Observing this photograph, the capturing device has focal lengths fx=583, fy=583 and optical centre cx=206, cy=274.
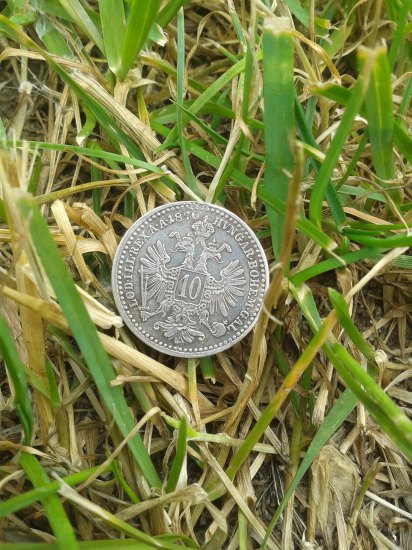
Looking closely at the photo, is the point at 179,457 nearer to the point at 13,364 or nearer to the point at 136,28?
the point at 13,364

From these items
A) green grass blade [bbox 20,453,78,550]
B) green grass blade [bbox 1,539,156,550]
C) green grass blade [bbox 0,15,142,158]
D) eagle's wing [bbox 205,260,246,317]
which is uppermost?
green grass blade [bbox 0,15,142,158]

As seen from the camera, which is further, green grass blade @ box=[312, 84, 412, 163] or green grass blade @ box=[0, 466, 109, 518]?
green grass blade @ box=[312, 84, 412, 163]

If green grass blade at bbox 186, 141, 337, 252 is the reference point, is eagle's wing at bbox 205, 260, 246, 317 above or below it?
below

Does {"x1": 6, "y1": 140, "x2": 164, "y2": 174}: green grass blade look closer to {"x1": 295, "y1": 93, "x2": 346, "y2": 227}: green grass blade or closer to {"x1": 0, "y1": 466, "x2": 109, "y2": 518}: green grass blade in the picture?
{"x1": 295, "y1": 93, "x2": 346, "y2": 227}: green grass blade

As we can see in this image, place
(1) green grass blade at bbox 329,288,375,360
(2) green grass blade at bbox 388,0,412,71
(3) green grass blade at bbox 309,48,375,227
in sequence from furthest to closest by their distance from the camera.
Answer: (2) green grass blade at bbox 388,0,412,71 → (1) green grass blade at bbox 329,288,375,360 → (3) green grass blade at bbox 309,48,375,227

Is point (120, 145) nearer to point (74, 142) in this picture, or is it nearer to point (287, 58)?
point (74, 142)

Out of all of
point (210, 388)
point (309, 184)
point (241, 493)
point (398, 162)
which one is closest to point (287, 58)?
point (309, 184)

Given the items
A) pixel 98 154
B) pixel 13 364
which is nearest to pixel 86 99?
pixel 98 154

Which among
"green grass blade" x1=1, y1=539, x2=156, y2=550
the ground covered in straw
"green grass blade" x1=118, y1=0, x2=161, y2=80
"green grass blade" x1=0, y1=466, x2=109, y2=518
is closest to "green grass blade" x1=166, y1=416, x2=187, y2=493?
the ground covered in straw
